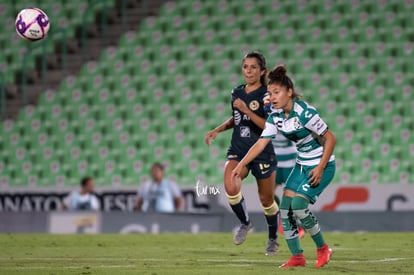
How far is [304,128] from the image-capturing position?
8867 mm

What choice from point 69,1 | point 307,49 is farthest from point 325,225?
point 69,1

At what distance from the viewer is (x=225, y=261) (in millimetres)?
9688

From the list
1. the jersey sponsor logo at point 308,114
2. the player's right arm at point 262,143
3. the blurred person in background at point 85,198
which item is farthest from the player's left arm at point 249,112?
the blurred person in background at point 85,198

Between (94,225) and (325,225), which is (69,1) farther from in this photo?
(325,225)

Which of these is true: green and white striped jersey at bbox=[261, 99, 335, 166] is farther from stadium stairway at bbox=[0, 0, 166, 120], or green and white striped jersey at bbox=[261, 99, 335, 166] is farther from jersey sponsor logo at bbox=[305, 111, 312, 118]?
stadium stairway at bbox=[0, 0, 166, 120]

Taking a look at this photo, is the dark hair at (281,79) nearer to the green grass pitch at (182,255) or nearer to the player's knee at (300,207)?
the player's knee at (300,207)

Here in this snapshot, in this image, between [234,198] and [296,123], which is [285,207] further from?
[234,198]

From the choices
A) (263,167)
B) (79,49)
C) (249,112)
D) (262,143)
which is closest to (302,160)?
(262,143)

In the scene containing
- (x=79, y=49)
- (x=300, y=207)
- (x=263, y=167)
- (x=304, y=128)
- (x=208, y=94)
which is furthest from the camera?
(x=79, y=49)

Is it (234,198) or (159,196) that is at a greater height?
(234,198)

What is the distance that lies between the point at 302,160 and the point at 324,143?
0.31m

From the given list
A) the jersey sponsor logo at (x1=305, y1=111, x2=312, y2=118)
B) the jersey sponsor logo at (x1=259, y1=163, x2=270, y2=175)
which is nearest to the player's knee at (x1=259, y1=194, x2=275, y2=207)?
the jersey sponsor logo at (x1=259, y1=163, x2=270, y2=175)

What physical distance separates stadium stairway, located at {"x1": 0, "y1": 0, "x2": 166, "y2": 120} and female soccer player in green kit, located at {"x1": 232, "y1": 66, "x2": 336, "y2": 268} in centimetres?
1352

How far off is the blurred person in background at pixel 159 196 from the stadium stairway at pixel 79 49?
5.14m
